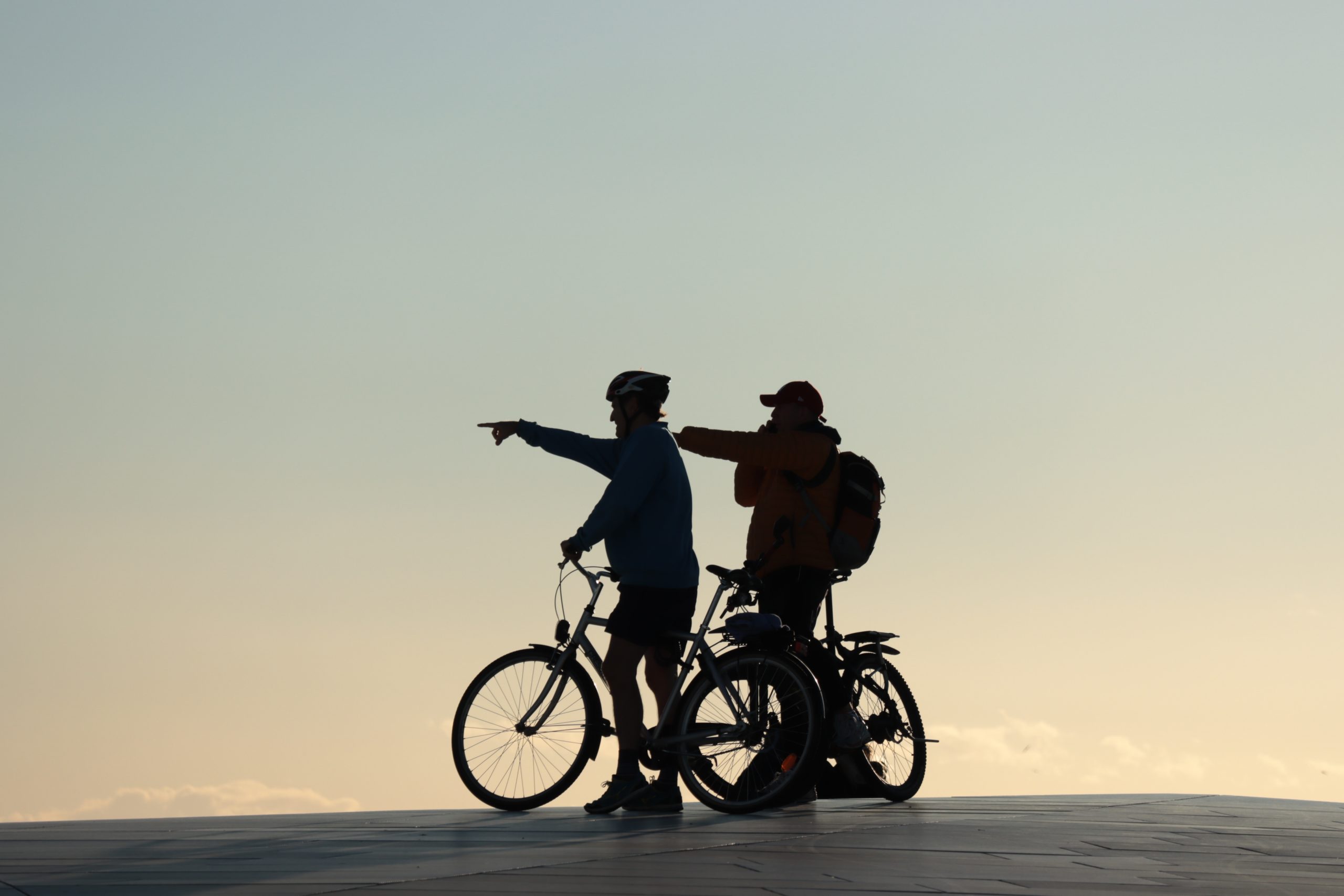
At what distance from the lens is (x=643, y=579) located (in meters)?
7.72

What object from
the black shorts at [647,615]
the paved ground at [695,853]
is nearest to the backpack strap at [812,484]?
the black shorts at [647,615]

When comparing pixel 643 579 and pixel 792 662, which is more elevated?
pixel 643 579

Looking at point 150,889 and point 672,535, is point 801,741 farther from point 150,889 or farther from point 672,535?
point 150,889

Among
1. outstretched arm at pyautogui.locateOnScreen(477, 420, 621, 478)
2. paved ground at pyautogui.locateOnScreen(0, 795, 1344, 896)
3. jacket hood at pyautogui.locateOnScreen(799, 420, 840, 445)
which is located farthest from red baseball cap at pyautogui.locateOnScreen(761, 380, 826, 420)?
paved ground at pyautogui.locateOnScreen(0, 795, 1344, 896)

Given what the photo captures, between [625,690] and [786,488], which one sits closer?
[625,690]

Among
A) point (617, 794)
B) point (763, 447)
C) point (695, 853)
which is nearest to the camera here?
point (695, 853)

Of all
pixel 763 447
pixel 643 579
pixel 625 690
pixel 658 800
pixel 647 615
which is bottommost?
pixel 658 800

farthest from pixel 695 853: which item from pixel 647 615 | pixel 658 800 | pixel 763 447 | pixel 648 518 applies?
pixel 763 447

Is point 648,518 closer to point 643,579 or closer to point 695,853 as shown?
point 643,579

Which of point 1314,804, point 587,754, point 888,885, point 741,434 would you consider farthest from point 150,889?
point 1314,804

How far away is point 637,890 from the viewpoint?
173 inches

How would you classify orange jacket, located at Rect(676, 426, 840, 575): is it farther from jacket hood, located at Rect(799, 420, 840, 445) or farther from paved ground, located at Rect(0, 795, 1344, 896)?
paved ground, located at Rect(0, 795, 1344, 896)

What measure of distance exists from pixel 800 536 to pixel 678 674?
1083 millimetres

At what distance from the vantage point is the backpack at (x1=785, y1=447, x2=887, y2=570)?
27.3ft
